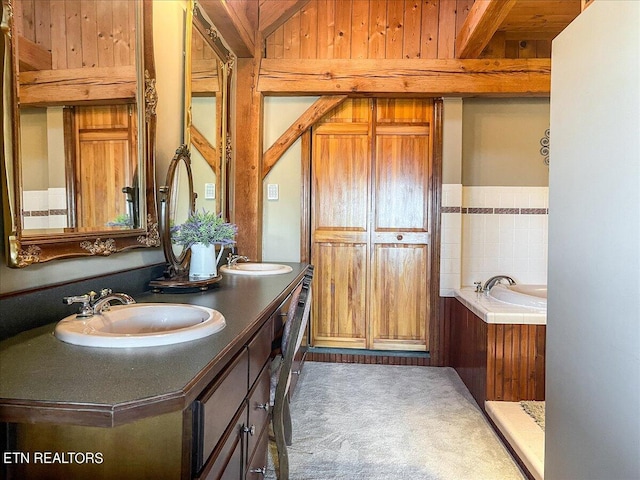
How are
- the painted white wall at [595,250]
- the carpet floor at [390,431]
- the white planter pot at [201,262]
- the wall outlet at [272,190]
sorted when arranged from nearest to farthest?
the painted white wall at [595,250] → the white planter pot at [201,262] → the carpet floor at [390,431] → the wall outlet at [272,190]

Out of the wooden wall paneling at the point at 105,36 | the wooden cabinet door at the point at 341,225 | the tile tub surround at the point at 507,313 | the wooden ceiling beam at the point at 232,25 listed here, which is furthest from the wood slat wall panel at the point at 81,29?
the tile tub surround at the point at 507,313

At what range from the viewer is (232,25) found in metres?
2.43

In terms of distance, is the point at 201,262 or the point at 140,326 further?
the point at 201,262

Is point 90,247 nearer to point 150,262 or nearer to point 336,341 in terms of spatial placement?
point 150,262

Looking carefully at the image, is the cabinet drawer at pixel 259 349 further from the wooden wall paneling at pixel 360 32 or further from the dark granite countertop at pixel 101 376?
the wooden wall paneling at pixel 360 32

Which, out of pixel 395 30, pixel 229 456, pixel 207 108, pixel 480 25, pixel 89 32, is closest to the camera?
pixel 229 456

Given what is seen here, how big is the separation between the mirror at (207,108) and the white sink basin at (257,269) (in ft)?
1.27

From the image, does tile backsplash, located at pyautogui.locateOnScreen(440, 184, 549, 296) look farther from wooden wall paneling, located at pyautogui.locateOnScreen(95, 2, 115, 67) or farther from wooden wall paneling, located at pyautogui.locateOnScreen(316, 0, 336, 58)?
wooden wall paneling, located at pyautogui.locateOnScreen(95, 2, 115, 67)

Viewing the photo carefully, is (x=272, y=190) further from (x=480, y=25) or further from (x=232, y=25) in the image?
(x=480, y=25)

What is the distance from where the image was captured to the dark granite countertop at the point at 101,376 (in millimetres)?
620

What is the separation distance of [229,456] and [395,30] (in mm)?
3045

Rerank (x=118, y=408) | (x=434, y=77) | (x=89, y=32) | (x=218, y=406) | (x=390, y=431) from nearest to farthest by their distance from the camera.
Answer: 1. (x=118, y=408)
2. (x=218, y=406)
3. (x=89, y=32)
4. (x=390, y=431)
5. (x=434, y=77)

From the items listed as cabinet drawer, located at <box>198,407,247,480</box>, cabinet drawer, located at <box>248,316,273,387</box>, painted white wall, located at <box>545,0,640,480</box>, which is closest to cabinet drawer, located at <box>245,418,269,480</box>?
cabinet drawer, located at <box>198,407,247,480</box>

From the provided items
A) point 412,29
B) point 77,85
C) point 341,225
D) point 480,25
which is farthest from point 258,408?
point 412,29
